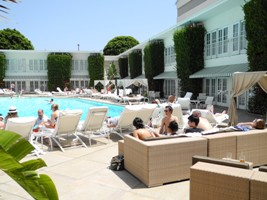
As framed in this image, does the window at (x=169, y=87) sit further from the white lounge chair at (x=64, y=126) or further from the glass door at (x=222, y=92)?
the white lounge chair at (x=64, y=126)

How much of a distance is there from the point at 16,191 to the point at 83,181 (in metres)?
1.07

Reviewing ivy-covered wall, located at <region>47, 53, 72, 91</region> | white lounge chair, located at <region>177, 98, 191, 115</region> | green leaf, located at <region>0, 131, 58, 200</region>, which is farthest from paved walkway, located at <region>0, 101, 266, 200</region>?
ivy-covered wall, located at <region>47, 53, 72, 91</region>

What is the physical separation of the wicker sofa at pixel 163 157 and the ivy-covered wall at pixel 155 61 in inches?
883

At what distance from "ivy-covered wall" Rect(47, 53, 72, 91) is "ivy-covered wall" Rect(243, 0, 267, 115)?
2869cm

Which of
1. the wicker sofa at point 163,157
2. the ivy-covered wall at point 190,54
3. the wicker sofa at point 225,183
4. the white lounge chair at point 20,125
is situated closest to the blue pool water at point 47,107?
the ivy-covered wall at point 190,54

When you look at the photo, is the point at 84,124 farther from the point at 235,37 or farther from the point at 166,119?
the point at 235,37

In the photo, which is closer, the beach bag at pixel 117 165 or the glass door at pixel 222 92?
the beach bag at pixel 117 165

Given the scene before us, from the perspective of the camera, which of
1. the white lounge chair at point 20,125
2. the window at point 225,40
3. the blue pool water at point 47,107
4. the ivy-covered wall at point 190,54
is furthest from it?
the ivy-covered wall at point 190,54

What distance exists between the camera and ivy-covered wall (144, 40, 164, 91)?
88.4 feet

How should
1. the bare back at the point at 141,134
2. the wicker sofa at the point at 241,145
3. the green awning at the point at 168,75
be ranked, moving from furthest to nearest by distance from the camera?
the green awning at the point at 168,75 → the bare back at the point at 141,134 → the wicker sofa at the point at 241,145

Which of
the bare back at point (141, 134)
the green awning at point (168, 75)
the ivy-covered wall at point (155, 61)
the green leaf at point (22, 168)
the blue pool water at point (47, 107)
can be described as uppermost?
the ivy-covered wall at point (155, 61)

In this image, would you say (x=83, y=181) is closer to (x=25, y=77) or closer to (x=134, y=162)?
(x=134, y=162)

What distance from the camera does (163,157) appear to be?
14.9ft

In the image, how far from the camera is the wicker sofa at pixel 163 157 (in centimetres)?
450
